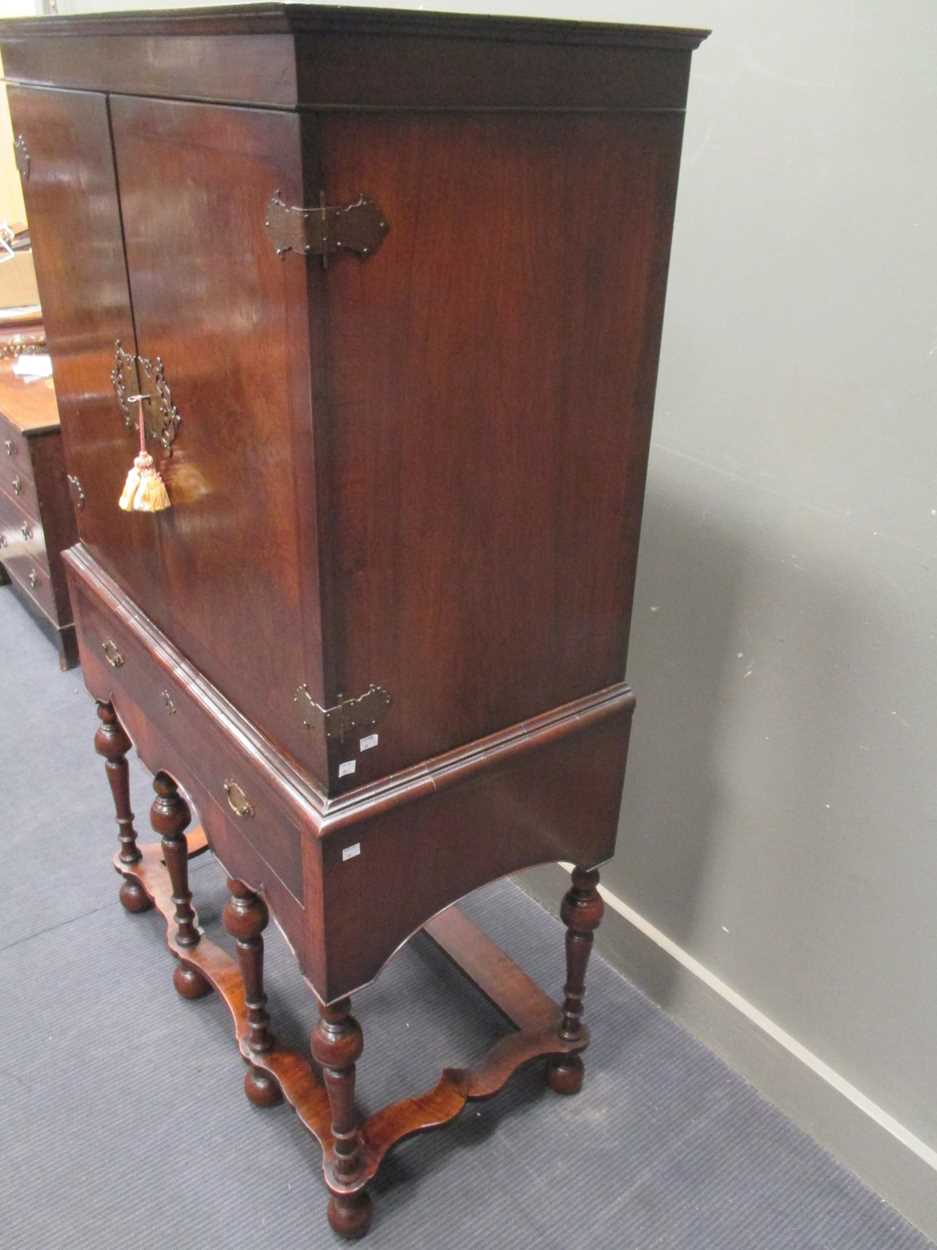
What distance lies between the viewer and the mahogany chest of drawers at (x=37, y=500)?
2506 millimetres

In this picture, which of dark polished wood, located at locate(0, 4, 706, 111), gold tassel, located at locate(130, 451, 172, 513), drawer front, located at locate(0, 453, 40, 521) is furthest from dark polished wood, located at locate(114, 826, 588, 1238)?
drawer front, located at locate(0, 453, 40, 521)

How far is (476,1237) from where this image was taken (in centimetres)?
143

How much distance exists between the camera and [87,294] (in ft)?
4.15

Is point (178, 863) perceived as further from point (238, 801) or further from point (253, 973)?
point (238, 801)

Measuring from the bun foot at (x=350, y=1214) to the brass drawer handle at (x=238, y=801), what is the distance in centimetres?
57

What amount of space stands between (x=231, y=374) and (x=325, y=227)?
8.8 inches

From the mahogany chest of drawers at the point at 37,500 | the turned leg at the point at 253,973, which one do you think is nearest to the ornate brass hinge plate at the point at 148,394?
the turned leg at the point at 253,973

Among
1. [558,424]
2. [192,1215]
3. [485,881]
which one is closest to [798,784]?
[485,881]

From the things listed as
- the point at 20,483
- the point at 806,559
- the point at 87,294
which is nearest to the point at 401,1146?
the point at 806,559

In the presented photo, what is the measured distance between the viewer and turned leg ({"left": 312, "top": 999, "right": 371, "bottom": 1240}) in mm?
1229

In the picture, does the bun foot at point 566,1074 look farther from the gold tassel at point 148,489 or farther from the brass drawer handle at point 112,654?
the gold tassel at point 148,489

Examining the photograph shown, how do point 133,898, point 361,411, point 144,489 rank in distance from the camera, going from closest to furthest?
point 361,411 → point 144,489 → point 133,898

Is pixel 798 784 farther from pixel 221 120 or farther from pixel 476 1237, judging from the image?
pixel 221 120

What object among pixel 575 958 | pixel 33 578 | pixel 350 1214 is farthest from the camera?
pixel 33 578
